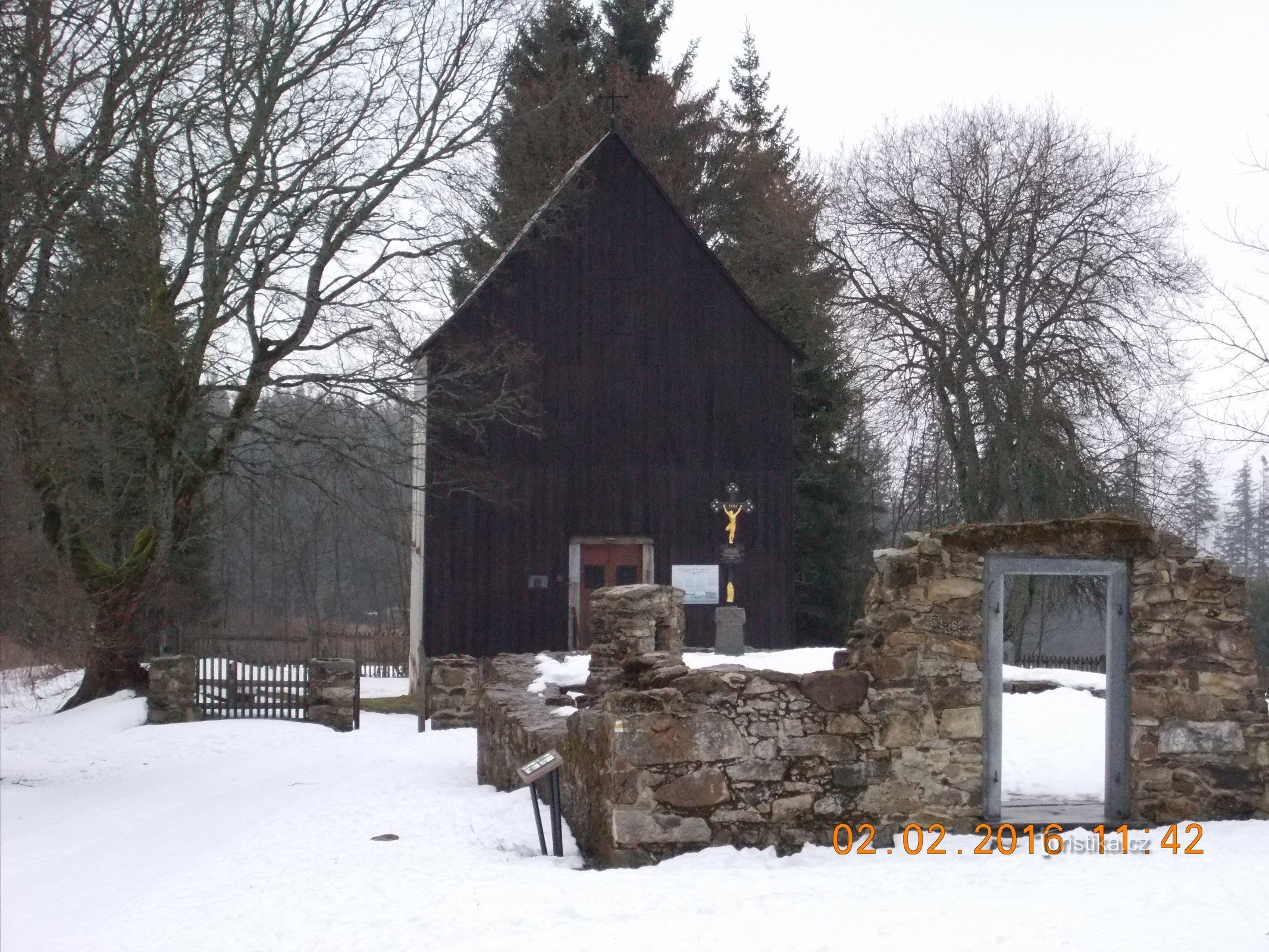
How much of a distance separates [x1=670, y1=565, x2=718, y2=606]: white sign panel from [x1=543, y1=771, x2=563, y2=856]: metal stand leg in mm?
14311

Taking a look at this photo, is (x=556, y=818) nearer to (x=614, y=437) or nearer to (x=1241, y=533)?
(x=614, y=437)

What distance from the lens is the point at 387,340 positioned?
20406mm

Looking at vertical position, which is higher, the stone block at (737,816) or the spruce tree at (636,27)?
the spruce tree at (636,27)

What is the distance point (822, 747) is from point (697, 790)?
0.88 m

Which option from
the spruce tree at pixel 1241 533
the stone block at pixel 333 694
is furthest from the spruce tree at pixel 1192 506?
the spruce tree at pixel 1241 533

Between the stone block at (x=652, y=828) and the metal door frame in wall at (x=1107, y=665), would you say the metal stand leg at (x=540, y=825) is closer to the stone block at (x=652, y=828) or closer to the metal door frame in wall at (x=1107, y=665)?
the stone block at (x=652, y=828)

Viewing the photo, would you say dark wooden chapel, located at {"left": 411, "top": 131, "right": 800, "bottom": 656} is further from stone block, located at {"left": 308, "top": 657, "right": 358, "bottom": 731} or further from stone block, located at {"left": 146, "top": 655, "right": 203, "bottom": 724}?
stone block, located at {"left": 146, "top": 655, "right": 203, "bottom": 724}

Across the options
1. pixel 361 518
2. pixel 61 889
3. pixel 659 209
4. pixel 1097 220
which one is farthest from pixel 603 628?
pixel 1097 220

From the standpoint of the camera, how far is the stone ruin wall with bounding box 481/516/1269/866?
8.39 meters

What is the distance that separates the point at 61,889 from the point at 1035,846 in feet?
23.8

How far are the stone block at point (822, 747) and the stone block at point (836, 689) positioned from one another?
0.63 ft

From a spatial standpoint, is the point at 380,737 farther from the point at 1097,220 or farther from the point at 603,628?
the point at 1097,220

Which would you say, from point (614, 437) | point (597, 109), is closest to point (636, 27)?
point (597, 109)

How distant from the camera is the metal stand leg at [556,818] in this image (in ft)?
29.0
